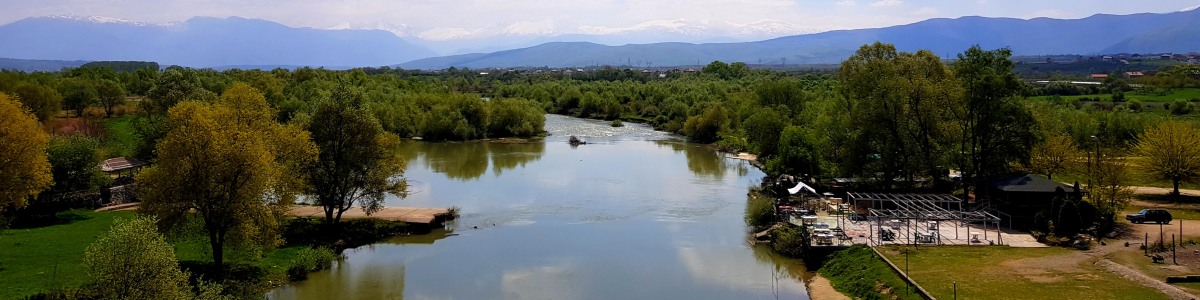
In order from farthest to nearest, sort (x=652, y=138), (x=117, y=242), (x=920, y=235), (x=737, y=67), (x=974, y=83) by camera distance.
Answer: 1. (x=737, y=67)
2. (x=652, y=138)
3. (x=974, y=83)
4. (x=920, y=235)
5. (x=117, y=242)

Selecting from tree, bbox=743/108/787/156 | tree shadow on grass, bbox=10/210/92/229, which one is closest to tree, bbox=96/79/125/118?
tree shadow on grass, bbox=10/210/92/229

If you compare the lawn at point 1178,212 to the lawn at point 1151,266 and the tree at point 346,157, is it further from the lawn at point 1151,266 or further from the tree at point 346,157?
the tree at point 346,157

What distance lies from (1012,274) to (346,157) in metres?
24.1

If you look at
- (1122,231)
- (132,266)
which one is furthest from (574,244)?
(1122,231)

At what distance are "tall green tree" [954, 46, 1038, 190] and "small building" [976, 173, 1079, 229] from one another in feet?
8.74

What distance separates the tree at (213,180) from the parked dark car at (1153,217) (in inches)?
1250

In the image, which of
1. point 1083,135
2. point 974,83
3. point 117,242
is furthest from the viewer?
point 1083,135

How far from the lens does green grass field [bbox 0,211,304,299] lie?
76.1 feet

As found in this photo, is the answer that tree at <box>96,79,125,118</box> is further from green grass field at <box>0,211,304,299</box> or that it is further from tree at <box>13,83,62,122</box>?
green grass field at <box>0,211,304,299</box>

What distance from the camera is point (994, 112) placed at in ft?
115

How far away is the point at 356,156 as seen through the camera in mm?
32406

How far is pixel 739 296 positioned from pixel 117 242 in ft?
57.6

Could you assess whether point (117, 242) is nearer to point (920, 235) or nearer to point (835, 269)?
point (835, 269)

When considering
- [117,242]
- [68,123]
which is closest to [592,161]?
[68,123]
